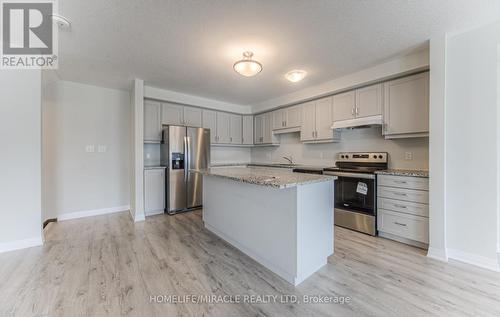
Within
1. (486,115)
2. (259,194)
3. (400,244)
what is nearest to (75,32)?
(259,194)

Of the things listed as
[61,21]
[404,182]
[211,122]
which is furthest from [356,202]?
[61,21]

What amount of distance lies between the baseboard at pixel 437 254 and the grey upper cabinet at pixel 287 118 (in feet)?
9.51

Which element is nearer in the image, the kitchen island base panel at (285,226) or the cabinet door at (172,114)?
the kitchen island base panel at (285,226)

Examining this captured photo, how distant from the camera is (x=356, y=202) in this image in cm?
320

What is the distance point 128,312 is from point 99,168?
10.9ft

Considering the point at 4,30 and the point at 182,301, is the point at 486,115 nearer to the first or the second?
the point at 182,301

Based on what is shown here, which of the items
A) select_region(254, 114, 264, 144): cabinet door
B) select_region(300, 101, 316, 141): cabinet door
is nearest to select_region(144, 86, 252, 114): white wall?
select_region(254, 114, 264, 144): cabinet door

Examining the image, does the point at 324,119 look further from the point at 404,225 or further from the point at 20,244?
the point at 20,244

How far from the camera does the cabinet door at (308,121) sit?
163 inches

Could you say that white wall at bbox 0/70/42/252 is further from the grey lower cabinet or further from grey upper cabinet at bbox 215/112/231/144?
the grey lower cabinet

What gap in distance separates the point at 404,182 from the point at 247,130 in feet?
12.3

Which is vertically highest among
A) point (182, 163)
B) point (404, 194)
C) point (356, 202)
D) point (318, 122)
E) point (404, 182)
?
point (318, 122)

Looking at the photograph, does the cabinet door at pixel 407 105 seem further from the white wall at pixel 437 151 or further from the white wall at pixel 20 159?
the white wall at pixel 20 159

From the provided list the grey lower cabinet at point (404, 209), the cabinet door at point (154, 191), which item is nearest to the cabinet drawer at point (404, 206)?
the grey lower cabinet at point (404, 209)
